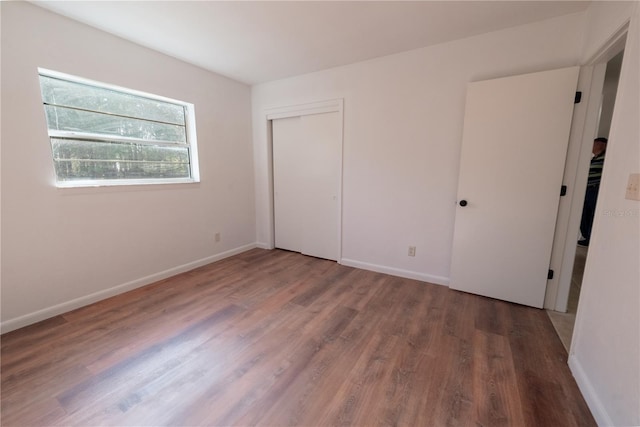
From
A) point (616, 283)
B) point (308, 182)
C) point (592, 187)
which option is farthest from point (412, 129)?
point (592, 187)

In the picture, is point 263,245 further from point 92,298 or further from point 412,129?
point 412,129

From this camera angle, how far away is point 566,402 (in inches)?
53.5

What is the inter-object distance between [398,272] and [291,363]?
1.79 m

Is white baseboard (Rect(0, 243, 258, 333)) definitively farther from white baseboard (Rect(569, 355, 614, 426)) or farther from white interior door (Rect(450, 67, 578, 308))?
white baseboard (Rect(569, 355, 614, 426))

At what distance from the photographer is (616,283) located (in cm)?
124

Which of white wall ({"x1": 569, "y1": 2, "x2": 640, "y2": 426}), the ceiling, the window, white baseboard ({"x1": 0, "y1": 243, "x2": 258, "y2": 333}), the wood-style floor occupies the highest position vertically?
the ceiling

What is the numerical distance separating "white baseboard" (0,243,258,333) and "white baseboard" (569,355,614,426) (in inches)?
140

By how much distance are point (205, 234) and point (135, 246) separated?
2.67 feet

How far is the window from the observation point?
7.14ft

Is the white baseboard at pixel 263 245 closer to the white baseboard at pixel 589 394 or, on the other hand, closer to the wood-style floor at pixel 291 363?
the wood-style floor at pixel 291 363

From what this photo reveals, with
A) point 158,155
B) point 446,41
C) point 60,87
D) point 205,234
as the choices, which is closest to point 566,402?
point 446,41

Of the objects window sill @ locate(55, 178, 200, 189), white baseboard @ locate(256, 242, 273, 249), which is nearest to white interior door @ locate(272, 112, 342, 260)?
white baseboard @ locate(256, 242, 273, 249)

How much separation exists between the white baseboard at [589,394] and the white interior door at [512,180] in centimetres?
88

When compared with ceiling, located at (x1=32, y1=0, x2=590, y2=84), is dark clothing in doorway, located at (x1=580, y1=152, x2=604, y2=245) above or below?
below
